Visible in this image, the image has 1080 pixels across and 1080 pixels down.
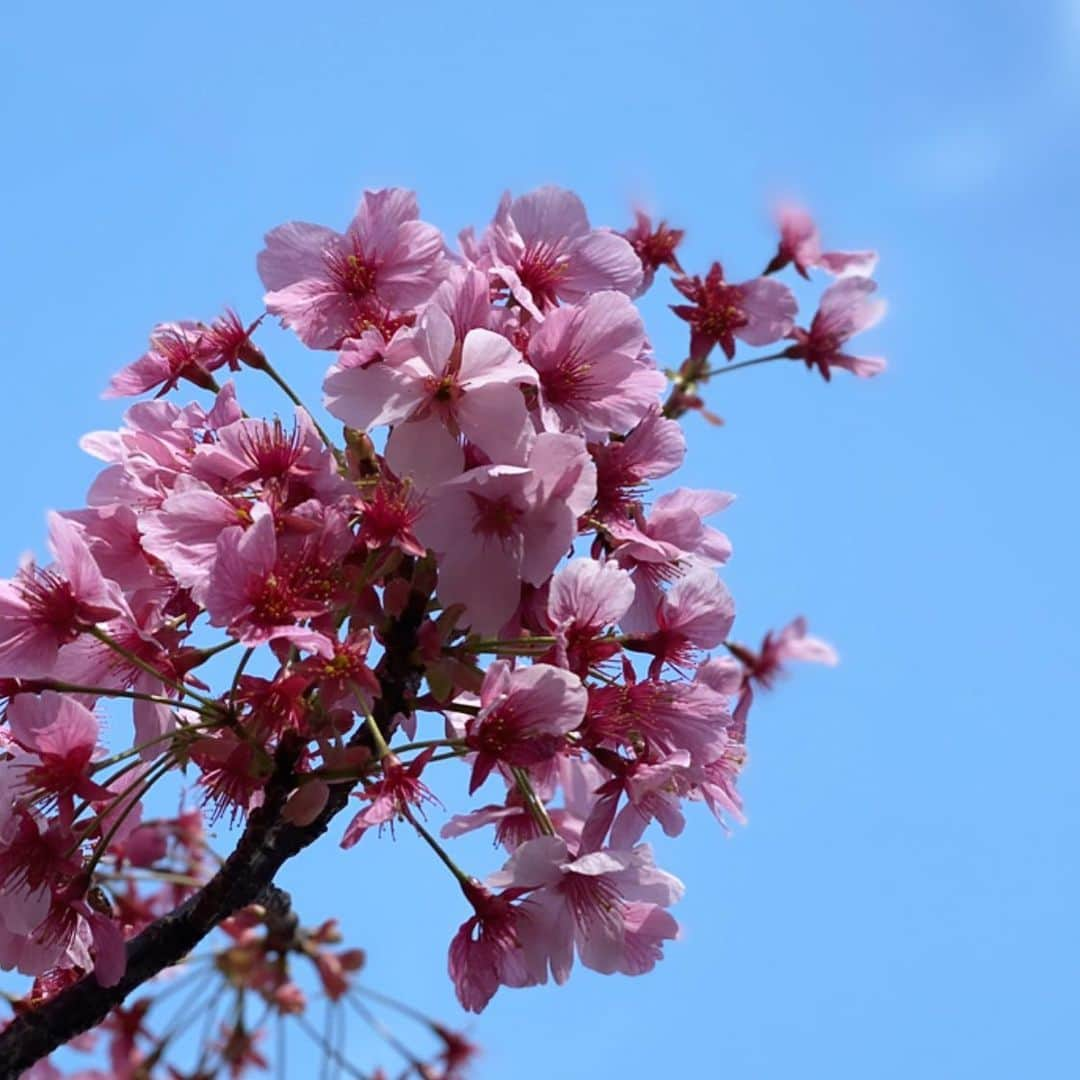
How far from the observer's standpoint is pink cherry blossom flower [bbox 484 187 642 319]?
8.16ft

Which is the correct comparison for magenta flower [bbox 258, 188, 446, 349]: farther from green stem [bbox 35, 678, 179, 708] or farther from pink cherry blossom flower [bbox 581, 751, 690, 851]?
A: pink cherry blossom flower [bbox 581, 751, 690, 851]

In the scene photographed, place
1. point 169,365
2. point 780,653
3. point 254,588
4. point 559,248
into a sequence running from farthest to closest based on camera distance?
point 780,653
point 169,365
point 559,248
point 254,588

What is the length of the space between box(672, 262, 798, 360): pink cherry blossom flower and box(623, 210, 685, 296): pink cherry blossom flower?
59 millimetres

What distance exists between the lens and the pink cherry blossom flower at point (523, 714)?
6.77 ft

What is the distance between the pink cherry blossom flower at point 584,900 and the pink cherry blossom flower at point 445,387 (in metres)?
0.65

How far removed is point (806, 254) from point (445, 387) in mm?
1795

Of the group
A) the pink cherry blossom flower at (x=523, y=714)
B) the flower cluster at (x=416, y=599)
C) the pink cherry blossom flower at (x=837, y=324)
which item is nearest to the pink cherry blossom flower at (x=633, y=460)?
the flower cluster at (x=416, y=599)

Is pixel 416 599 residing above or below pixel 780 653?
below

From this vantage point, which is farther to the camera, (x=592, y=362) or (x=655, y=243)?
(x=655, y=243)

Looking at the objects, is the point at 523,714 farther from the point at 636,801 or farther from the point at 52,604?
the point at 52,604

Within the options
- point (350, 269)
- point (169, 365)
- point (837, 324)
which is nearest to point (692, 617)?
point (350, 269)

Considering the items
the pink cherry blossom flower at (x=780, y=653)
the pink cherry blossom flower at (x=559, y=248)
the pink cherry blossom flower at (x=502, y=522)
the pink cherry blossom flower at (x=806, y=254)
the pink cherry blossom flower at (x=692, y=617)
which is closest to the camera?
the pink cherry blossom flower at (x=502, y=522)

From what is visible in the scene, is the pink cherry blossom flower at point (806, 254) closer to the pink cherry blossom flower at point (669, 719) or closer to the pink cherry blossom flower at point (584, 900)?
the pink cherry blossom flower at point (669, 719)

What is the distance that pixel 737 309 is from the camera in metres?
3.29
